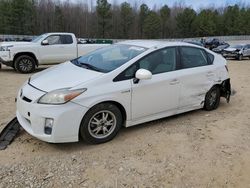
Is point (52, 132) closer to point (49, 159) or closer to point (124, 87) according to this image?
point (49, 159)

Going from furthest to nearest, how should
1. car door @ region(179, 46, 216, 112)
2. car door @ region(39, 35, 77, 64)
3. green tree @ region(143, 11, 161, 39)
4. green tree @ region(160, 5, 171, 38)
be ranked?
green tree @ region(160, 5, 171, 38) < green tree @ region(143, 11, 161, 39) < car door @ region(39, 35, 77, 64) < car door @ region(179, 46, 216, 112)

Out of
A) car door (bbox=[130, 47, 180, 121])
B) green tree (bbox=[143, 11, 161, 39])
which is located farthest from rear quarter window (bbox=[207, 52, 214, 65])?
green tree (bbox=[143, 11, 161, 39])

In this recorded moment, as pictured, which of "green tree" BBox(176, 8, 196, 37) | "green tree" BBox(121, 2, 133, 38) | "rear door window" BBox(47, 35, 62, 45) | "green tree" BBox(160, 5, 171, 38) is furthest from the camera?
"green tree" BBox(160, 5, 171, 38)

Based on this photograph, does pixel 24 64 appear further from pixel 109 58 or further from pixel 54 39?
pixel 109 58

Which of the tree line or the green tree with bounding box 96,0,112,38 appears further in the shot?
the tree line

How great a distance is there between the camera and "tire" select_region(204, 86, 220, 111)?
19.8 feet

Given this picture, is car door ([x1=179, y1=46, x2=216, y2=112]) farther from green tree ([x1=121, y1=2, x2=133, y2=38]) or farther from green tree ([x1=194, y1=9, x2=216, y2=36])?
green tree ([x1=194, y1=9, x2=216, y2=36])

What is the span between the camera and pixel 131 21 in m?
80.5

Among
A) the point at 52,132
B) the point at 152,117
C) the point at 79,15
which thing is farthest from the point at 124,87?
the point at 79,15

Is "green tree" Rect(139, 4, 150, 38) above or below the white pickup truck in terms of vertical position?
above

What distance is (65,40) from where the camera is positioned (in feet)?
41.0

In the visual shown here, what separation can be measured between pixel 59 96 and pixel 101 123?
2.47 feet

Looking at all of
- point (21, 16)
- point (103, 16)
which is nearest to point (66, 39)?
point (21, 16)

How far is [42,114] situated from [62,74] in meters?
0.91
